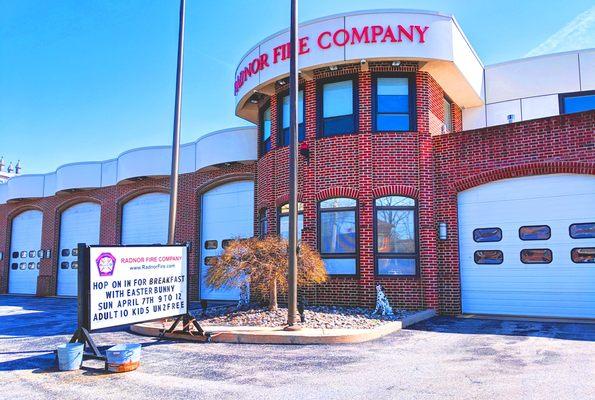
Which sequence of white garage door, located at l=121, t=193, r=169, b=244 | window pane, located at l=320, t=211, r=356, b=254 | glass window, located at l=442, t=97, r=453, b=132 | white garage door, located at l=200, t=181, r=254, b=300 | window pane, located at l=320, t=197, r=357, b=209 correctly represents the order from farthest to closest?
white garage door, located at l=121, t=193, r=169, b=244 → white garage door, located at l=200, t=181, r=254, b=300 → glass window, located at l=442, t=97, r=453, b=132 → window pane, located at l=320, t=197, r=357, b=209 → window pane, located at l=320, t=211, r=356, b=254

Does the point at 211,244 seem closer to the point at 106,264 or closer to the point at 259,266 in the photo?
the point at 259,266

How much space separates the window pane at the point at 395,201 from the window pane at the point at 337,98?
268 centimetres

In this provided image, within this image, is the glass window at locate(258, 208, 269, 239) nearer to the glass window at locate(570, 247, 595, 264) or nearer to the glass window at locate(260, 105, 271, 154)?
the glass window at locate(260, 105, 271, 154)

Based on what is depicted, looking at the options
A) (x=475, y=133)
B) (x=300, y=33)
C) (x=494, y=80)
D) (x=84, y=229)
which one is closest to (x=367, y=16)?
(x=300, y=33)

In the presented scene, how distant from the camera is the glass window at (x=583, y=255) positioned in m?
12.1

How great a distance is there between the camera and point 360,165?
13852mm

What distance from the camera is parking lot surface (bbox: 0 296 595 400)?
6.33 m

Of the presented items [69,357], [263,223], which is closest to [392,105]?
[263,223]

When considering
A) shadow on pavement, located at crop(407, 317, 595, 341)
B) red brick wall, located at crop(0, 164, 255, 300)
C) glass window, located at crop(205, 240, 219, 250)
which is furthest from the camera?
red brick wall, located at crop(0, 164, 255, 300)

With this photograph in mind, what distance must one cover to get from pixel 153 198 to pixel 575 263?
1685 cm

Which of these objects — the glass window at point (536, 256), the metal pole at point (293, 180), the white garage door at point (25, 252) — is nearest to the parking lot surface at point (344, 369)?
the metal pole at point (293, 180)

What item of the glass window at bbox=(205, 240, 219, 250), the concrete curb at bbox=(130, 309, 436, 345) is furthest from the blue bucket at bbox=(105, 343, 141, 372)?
the glass window at bbox=(205, 240, 219, 250)

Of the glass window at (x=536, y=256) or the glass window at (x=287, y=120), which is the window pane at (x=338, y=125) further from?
the glass window at (x=536, y=256)

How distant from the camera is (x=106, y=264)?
857 centimetres
